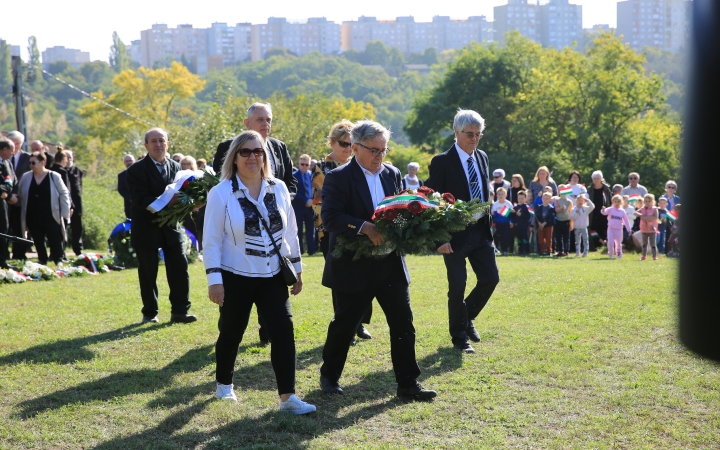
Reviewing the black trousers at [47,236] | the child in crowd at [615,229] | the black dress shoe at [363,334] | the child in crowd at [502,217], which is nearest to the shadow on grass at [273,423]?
the black dress shoe at [363,334]

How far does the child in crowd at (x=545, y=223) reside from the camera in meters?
18.4

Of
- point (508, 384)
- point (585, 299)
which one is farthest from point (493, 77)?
point (508, 384)

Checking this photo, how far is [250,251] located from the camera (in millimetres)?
5633

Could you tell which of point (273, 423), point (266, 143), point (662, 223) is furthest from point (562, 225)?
point (273, 423)

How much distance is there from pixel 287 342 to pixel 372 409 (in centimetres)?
80

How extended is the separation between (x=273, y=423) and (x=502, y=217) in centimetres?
1418

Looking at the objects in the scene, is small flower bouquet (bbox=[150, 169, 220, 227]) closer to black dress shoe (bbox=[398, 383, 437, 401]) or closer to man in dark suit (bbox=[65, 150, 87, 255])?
black dress shoe (bbox=[398, 383, 437, 401])

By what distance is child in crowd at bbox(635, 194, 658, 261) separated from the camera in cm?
1694

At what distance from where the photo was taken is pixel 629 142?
44281 millimetres

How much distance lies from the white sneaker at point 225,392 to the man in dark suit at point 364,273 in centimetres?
72

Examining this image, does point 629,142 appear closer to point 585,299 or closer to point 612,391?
point 585,299

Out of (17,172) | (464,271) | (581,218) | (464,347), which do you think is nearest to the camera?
(464,347)

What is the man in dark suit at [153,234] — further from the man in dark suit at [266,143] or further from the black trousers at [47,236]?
the black trousers at [47,236]

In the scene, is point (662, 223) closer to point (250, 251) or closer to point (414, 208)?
point (414, 208)
